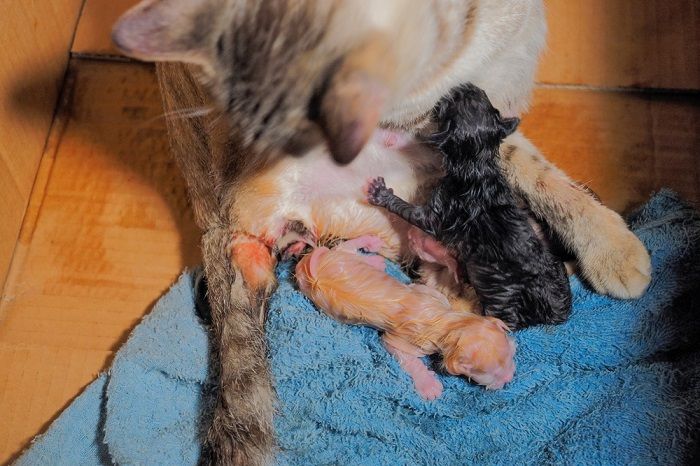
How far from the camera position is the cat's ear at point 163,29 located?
1336 mm

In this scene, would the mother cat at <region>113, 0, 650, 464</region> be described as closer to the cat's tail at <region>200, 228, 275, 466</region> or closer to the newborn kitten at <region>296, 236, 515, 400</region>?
the cat's tail at <region>200, 228, 275, 466</region>

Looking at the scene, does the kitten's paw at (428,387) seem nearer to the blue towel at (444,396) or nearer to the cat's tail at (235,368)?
the blue towel at (444,396)

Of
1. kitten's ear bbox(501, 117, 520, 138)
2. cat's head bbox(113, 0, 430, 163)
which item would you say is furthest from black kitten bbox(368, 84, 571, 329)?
cat's head bbox(113, 0, 430, 163)

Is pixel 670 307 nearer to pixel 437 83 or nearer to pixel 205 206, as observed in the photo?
pixel 437 83

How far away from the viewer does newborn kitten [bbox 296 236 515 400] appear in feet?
5.60

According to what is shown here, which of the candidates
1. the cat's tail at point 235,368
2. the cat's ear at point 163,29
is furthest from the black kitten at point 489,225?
the cat's ear at point 163,29

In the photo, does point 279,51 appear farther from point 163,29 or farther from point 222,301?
point 222,301

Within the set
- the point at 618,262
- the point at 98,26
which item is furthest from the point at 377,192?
the point at 98,26

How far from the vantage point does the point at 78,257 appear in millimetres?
2270

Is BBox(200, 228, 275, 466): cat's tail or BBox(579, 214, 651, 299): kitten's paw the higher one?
BBox(579, 214, 651, 299): kitten's paw

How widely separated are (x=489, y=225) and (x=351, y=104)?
2.36 ft

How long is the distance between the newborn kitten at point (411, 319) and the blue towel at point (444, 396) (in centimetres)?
5

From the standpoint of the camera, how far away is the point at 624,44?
239 cm

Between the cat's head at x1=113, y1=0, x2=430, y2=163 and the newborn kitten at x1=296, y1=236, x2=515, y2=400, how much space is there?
448mm
